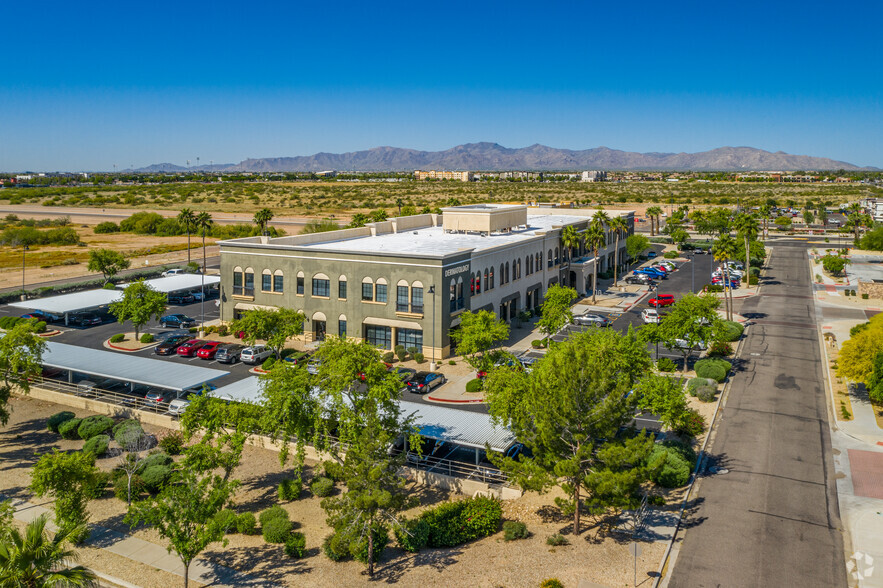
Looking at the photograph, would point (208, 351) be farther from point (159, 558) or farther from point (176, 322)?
point (159, 558)

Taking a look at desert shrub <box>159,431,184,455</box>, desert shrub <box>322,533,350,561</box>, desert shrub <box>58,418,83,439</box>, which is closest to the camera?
desert shrub <box>322,533,350,561</box>

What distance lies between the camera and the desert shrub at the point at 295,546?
26438 mm

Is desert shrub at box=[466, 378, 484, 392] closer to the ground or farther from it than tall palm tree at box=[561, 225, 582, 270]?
closer to the ground

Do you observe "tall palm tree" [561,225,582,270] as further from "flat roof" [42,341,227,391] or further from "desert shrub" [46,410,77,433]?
"desert shrub" [46,410,77,433]

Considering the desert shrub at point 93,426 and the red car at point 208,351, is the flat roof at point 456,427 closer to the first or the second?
the desert shrub at point 93,426

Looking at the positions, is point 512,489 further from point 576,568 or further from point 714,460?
point 714,460

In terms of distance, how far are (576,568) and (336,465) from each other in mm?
10077

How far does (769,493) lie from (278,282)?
44004 mm

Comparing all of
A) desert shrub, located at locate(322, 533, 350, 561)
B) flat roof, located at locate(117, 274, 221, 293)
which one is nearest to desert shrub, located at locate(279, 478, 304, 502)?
desert shrub, located at locate(322, 533, 350, 561)

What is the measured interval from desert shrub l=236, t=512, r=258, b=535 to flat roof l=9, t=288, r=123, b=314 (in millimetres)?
45201

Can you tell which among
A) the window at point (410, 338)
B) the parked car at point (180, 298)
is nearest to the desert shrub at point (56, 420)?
the window at point (410, 338)

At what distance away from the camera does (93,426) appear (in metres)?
38.6

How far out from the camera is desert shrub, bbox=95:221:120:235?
150750 millimetres

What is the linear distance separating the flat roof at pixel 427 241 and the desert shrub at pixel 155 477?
93.4 ft
